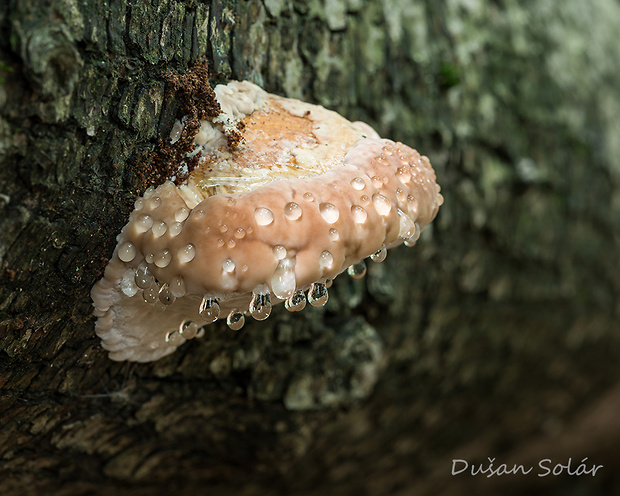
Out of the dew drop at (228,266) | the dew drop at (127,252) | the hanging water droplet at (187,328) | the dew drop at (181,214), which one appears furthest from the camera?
the hanging water droplet at (187,328)

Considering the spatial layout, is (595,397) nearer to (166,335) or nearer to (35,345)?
(166,335)

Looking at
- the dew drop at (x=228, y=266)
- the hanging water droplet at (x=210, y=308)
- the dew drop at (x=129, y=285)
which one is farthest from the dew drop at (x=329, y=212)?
the dew drop at (x=129, y=285)

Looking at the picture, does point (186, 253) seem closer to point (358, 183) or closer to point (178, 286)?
point (178, 286)

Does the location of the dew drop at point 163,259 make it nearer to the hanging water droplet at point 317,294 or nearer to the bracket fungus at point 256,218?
the bracket fungus at point 256,218

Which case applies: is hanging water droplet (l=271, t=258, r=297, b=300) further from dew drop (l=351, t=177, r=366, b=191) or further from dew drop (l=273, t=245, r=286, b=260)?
dew drop (l=351, t=177, r=366, b=191)

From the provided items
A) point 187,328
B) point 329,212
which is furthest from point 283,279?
point 187,328

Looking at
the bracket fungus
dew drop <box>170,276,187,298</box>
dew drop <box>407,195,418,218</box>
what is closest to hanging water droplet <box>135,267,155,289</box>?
the bracket fungus
